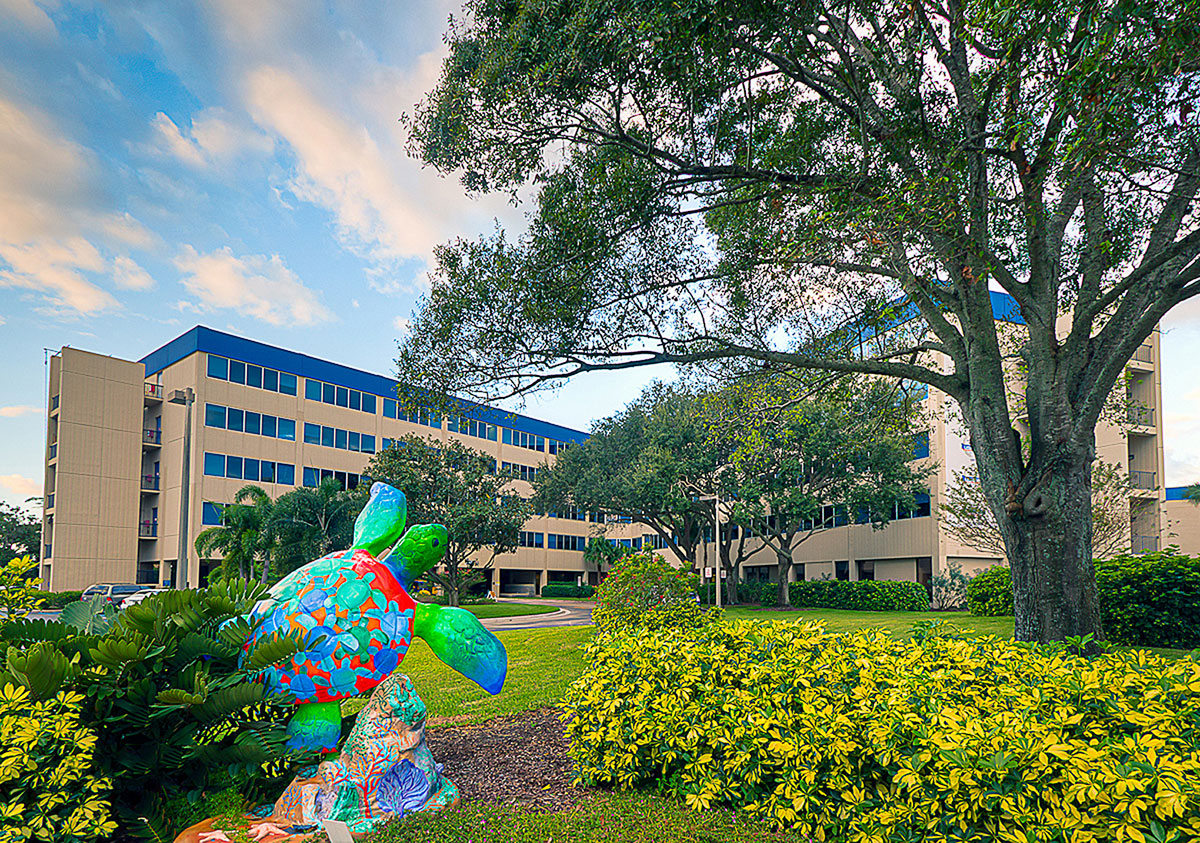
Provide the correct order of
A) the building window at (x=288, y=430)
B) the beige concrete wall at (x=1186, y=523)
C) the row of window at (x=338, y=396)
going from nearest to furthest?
the beige concrete wall at (x=1186, y=523) → the building window at (x=288, y=430) → the row of window at (x=338, y=396)

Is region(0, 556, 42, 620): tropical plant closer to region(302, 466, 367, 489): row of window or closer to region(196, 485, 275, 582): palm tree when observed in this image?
region(196, 485, 275, 582): palm tree

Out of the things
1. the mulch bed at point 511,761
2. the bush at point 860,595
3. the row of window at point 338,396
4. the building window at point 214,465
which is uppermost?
the row of window at point 338,396

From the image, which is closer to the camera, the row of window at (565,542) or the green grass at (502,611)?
the green grass at (502,611)

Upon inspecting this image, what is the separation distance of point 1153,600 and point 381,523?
1251 cm

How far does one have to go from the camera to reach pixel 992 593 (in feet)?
66.7

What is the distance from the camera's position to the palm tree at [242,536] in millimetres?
27453

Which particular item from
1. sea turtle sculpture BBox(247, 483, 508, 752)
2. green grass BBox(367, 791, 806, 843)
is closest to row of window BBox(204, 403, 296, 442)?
sea turtle sculpture BBox(247, 483, 508, 752)

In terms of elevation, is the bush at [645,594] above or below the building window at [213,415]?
below

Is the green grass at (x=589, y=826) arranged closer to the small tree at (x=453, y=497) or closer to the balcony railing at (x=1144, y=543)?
the small tree at (x=453, y=497)

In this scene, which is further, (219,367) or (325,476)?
(325,476)

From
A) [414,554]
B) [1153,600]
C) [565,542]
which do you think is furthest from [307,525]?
[565,542]

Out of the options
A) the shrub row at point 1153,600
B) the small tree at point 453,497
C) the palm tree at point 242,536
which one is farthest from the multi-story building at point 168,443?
the shrub row at point 1153,600

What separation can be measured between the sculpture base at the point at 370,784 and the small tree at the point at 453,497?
25301mm

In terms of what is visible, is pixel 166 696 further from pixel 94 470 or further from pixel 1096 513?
pixel 94 470
